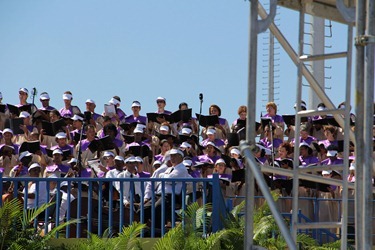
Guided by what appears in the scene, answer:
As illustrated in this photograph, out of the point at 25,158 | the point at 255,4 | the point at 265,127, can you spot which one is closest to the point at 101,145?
the point at 25,158

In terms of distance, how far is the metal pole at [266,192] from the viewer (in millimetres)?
5926

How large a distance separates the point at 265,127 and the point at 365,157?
15.0 m

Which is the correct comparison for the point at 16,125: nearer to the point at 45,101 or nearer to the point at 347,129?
the point at 45,101

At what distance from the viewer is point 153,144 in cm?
2086

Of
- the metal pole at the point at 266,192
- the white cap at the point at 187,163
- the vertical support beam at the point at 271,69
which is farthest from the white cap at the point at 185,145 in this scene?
the metal pole at the point at 266,192

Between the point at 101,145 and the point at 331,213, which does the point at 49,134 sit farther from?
the point at 331,213

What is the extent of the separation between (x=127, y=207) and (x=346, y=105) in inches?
374

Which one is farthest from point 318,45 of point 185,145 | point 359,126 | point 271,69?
point 359,126

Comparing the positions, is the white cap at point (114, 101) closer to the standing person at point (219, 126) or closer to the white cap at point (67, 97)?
the white cap at point (67, 97)

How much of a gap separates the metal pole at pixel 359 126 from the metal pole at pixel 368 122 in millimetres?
29

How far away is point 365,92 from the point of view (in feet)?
18.5

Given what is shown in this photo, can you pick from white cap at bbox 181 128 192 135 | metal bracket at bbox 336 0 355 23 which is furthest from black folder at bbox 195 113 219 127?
metal bracket at bbox 336 0 355 23

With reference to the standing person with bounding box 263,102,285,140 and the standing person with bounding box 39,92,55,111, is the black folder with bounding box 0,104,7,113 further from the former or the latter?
the standing person with bounding box 263,102,285,140

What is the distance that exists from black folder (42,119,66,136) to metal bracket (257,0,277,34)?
1518cm
